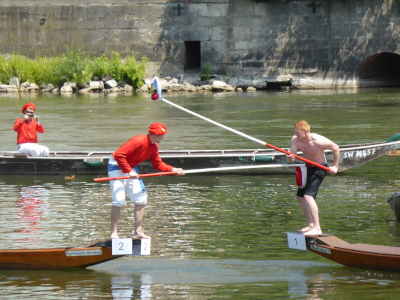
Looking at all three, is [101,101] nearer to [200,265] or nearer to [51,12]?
[51,12]

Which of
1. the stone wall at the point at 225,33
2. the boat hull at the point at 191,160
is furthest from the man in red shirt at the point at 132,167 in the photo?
the stone wall at the point at 225,33

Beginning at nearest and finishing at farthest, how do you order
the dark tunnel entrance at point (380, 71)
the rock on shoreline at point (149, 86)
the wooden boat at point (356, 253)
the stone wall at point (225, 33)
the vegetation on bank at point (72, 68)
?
the wooden boat at point (356, 253), the stone wall at point (225, 33), the dark tunnel entrance at point (380, 71), the rock on shoreline at point (149, 86), the vegetation on bank at point (72, 68)

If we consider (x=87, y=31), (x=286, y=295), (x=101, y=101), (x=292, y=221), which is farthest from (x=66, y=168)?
(x=87, y=31)

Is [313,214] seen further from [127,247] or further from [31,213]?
[31,213]

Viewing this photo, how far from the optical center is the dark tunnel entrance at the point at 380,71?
3219cm

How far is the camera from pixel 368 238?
349 inches

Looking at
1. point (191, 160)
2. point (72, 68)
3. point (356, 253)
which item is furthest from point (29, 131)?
point (72, 68)

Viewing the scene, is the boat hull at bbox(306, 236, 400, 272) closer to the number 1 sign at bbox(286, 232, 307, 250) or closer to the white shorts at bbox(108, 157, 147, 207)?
the number 1 sign at bbox(286, 232, 307, 250)

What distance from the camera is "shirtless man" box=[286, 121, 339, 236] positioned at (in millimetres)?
8062

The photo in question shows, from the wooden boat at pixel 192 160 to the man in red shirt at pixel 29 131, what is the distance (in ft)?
0.42

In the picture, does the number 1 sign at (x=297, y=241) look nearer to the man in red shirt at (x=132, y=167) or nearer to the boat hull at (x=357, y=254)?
the boat hull at (x=357, y=254)

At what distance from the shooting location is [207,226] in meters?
9.67

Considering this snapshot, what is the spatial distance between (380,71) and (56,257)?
28443mm

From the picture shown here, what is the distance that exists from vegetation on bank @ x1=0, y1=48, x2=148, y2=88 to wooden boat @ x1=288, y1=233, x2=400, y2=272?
26066 millimetres
